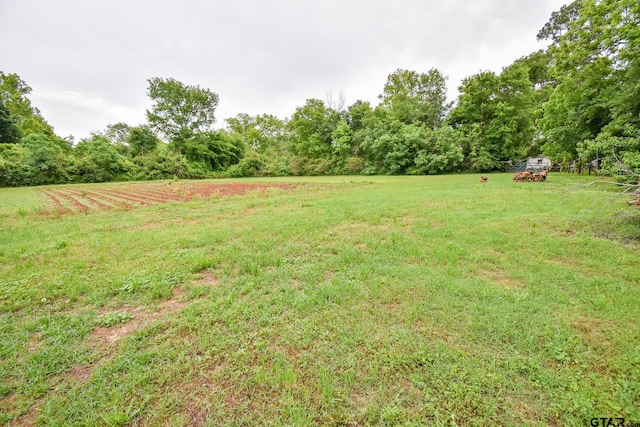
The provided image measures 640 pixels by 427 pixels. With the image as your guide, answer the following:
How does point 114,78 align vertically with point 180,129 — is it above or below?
above

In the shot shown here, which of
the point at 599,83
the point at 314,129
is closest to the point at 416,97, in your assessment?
the point at 314,129

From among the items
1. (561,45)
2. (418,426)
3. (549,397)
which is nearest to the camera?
(418,426)

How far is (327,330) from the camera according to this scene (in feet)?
7.41

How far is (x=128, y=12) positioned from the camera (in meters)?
12.4

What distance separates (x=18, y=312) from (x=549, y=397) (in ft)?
16.5

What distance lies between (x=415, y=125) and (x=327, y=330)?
29639 mm

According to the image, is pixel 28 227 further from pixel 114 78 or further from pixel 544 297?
A: pixel 114 78

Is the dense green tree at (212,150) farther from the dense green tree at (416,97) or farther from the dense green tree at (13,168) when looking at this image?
the dense green tree at (416,97)

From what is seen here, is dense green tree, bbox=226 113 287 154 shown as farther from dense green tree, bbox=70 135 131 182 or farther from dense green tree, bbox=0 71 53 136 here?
dense green tree, bbox=0 71 53 136

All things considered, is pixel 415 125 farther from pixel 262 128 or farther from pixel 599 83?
pixel 262 128

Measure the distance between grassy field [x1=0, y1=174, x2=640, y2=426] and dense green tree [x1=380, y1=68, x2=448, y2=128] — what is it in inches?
1152

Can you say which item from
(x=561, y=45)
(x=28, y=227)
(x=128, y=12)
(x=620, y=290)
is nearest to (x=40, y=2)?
(x=128, y=12)

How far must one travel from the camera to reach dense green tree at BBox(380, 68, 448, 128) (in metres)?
30.4

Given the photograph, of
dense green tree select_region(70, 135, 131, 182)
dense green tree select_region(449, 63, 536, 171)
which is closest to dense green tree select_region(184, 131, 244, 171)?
dense green tree select_region(70, 135, 131, 182)
